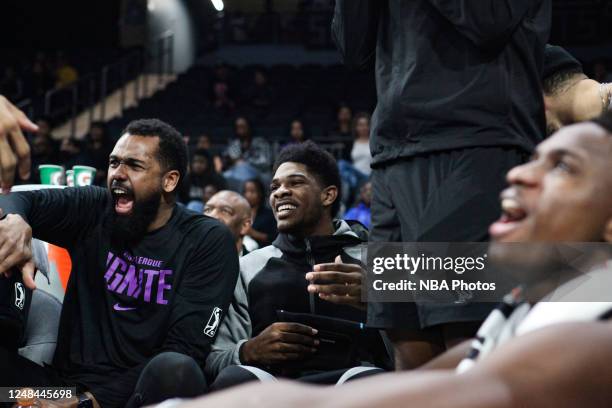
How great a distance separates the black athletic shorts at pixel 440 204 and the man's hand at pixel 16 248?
112cm

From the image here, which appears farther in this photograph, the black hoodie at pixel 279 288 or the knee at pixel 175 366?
the black hoodie at pixel 279 288

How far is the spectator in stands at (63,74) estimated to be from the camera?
14951 millimetres

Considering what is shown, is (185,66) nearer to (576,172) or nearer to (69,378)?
(69,378)

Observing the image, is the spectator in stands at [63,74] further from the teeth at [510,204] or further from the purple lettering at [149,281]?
the teeth at [510,204]

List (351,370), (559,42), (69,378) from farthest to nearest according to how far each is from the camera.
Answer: (559,42) < (69,378) < (351,370)

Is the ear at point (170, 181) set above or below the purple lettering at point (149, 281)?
above

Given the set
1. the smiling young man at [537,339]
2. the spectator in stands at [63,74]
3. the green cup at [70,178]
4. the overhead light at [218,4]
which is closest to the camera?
the smiling young man at [537,339]

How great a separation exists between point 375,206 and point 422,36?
0.49 metres

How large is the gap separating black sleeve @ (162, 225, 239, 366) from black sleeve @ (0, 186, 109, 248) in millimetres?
495

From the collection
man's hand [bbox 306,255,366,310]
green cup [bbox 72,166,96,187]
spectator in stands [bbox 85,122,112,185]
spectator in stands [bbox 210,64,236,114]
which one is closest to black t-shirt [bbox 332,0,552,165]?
man's hand [bbox 306,255,366,310]

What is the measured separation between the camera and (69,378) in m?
3.36

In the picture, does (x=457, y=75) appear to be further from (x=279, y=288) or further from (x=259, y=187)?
(x=259, y=187)

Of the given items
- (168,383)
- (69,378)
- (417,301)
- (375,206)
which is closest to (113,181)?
(69,378)

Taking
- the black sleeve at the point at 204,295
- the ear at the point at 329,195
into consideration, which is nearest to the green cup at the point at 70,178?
the black sleeve at the point at 204,295
